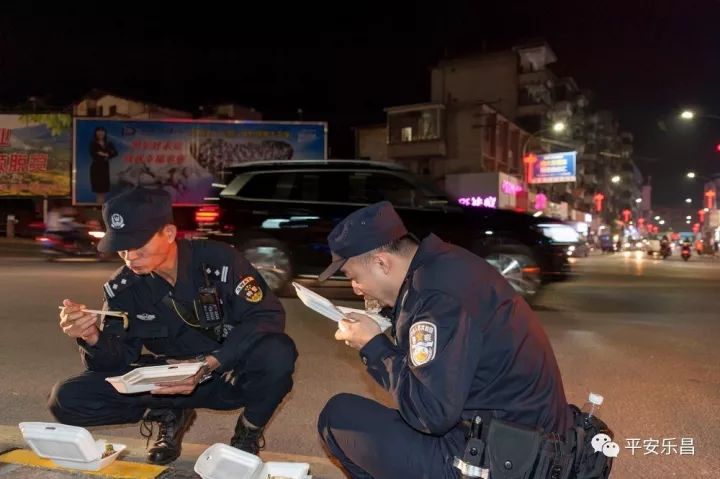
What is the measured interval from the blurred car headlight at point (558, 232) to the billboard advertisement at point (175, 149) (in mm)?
19944

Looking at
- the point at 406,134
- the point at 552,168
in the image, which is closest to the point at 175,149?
the point at 406,134

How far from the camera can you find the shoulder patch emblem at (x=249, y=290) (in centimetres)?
299

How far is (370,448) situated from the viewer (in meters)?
2.17

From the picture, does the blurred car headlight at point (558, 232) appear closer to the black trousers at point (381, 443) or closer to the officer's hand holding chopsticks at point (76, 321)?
the black trousers at point (381, 443)

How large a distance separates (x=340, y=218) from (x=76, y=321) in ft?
20.1

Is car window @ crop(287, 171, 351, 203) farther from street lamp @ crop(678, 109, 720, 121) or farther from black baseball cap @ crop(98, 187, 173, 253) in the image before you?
street lamp @ crop(678, 109, 720, 121)

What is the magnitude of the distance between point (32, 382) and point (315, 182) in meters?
5.13

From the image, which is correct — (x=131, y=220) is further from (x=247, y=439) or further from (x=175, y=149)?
(x=175, y=149)

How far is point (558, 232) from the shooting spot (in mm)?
8758

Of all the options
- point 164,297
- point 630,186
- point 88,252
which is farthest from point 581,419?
point 630,186

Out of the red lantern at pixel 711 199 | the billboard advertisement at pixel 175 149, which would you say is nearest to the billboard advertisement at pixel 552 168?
the billboard advertisement at pixel 175 149

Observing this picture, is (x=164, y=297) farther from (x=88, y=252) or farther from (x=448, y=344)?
(x=88, y=252)

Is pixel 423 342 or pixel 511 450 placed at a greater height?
pixel 423 342

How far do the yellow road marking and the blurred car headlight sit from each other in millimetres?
6800
